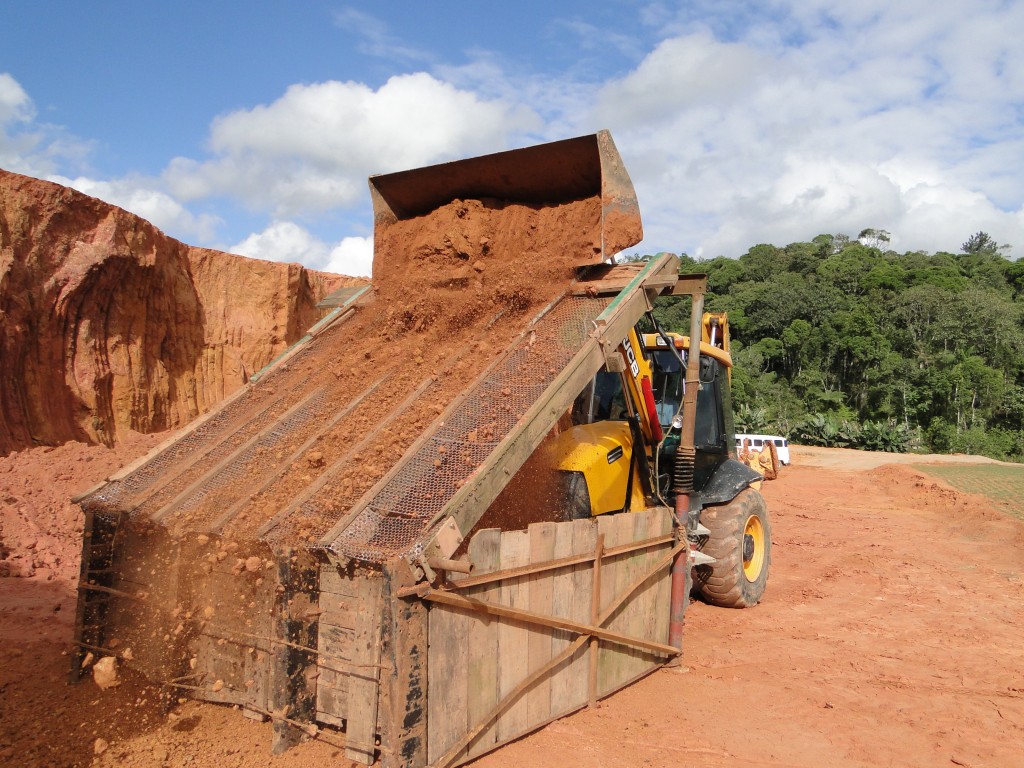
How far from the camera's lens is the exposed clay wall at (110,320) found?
909cm

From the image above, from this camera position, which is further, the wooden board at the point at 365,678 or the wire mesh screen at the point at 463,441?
the wire mesh screen at the point at 463,441

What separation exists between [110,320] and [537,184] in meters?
7.94

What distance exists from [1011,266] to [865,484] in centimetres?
5148

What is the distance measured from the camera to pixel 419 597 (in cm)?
314

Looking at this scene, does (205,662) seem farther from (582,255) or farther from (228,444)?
(582,255)

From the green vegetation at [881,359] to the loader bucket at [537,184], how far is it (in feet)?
85.3

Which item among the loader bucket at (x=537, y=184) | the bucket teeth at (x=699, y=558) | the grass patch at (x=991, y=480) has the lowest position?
the grass patch at (x=991, y=480)

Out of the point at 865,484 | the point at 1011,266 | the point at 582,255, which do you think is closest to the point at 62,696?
the point at 582,255

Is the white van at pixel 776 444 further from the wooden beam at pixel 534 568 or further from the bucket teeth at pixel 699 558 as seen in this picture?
the wooden beam at pixel 534 568

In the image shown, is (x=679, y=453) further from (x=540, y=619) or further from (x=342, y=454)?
(x=342, y=454)

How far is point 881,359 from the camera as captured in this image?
132 feet

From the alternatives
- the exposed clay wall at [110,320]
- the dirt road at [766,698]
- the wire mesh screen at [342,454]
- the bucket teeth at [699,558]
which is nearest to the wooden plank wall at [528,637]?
the dirt road at [766,698]

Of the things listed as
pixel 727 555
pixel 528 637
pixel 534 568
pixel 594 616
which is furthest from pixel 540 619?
pixel 727 555

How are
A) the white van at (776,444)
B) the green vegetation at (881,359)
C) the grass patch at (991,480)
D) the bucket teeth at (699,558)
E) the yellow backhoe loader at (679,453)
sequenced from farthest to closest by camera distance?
the green vegetation at (881,359)
the white van at (776,444)
the grass patch at (991,480)
the bucket teeth at (699,558)
the yellow backhoe loader at (679,453)
